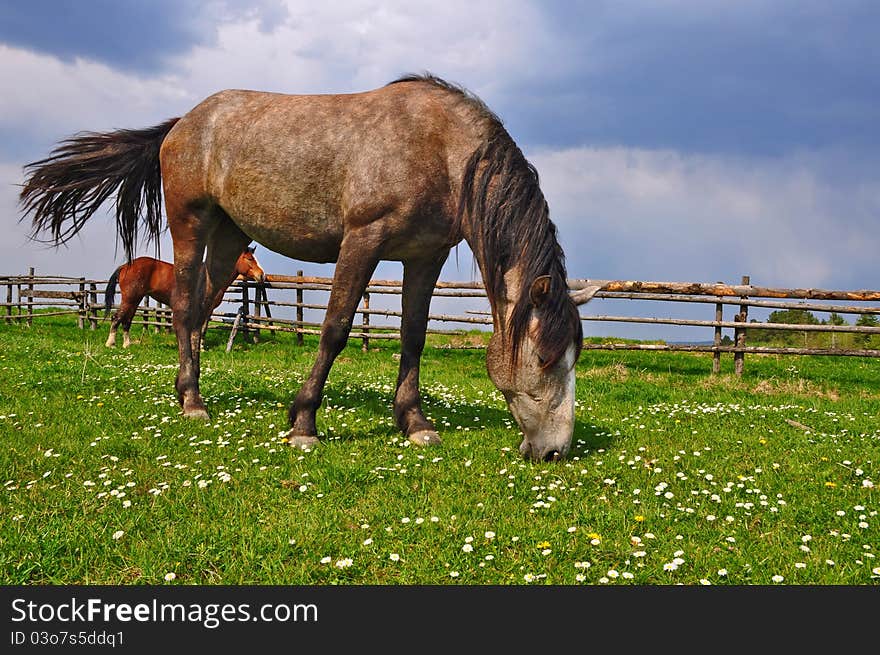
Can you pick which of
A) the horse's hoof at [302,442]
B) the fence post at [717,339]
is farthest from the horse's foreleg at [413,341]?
the fence post at [717,339]

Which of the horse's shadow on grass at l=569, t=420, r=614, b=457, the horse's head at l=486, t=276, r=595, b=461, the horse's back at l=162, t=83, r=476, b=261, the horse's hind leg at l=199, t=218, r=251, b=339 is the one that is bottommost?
the horse's shadow on grass at l=569, t=420, r=614, b=457

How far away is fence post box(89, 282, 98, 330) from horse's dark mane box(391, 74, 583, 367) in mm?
20812

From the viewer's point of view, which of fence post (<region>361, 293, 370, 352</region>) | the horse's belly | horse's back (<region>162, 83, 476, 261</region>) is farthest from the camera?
fence post (<region>361, 293, 370, 352</region>)

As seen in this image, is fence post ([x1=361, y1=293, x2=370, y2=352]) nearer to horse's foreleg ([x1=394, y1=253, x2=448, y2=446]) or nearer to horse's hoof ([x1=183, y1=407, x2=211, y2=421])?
horse's hoof ([x1=183, y1=407, x2=211, y2=421])

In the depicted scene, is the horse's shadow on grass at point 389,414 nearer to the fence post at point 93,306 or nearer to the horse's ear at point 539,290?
the horse's ear at point 539,290

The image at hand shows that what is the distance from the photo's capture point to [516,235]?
5.29m

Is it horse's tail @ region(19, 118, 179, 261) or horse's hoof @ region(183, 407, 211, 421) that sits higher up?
horse's tail @ region(19, 118, 179, 261)

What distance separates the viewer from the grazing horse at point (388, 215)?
17.2ft

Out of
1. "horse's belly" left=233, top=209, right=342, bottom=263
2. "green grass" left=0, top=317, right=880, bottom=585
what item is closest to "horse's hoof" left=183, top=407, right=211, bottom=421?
"green grass" left=0, top=317, right=880, bottom=585

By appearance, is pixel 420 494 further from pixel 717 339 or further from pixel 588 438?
pixel 717 339

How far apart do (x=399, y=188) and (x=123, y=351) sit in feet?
36.8

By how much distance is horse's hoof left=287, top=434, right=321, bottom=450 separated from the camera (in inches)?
227

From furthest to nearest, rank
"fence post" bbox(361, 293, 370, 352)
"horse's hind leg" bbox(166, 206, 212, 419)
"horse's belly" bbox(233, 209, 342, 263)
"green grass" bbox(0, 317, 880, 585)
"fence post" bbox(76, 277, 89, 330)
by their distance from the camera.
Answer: "fence post" bbox(76, 277, 89, 330)
"fence post" bbox(361, 293, 370, 352)
"horse's hind leg" bbox(166, 206, 212, 419)
"horse's belly" bbox(233, 209, 342, 263)
"green grass" bbox(0, 317, 880, 585)

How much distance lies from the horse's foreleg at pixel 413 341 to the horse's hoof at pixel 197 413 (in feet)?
7.31
